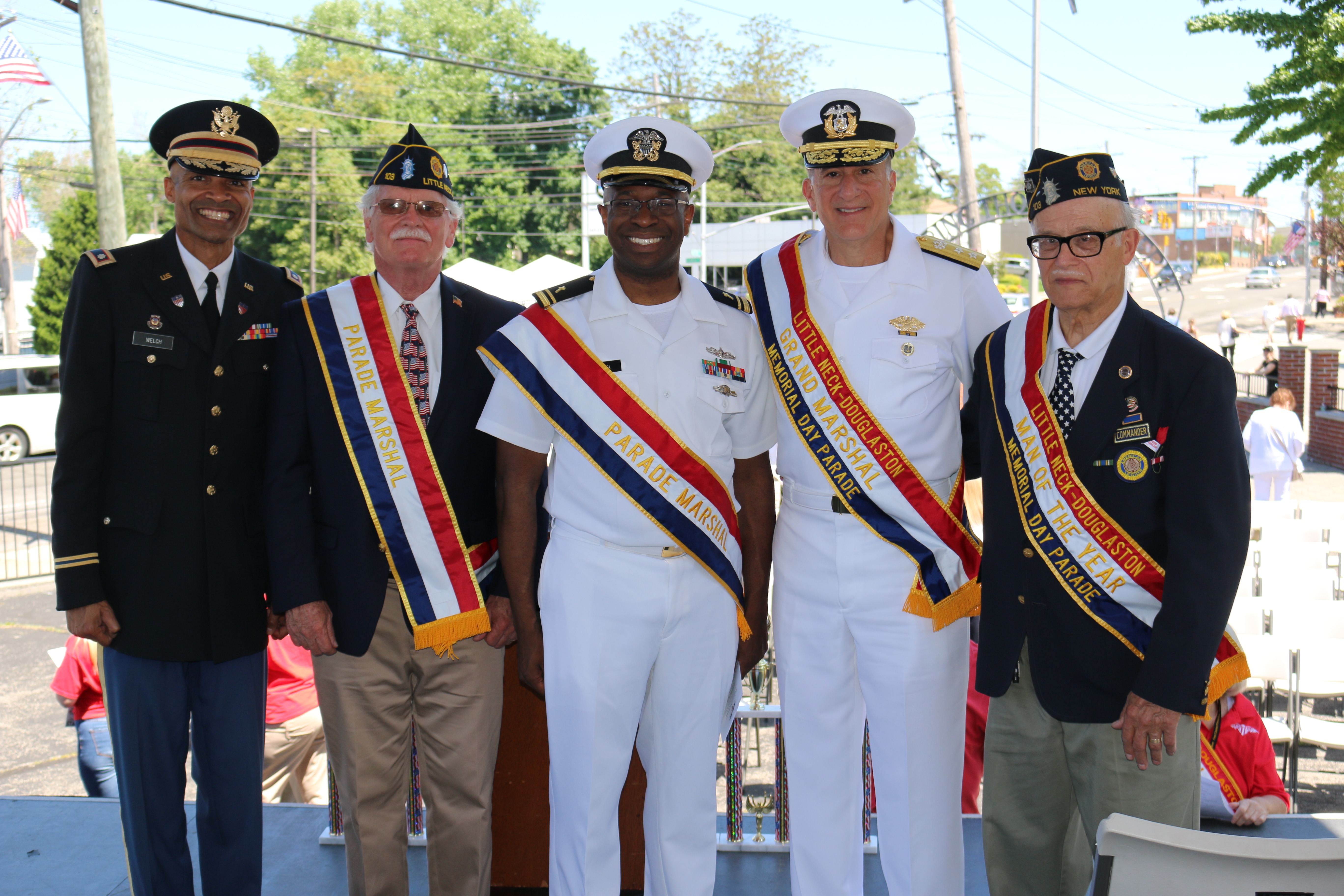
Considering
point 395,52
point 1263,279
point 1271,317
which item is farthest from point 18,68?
point 1263,279

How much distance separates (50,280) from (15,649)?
68.6 ft

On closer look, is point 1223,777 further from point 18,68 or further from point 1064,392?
point 18,68

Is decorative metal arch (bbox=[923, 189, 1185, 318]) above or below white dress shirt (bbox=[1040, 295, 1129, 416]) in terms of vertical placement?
above

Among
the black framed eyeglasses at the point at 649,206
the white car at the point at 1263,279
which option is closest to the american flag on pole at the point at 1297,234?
the white car at the point at 1263,279

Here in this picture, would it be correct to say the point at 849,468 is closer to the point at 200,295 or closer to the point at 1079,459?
the point at 1079,459

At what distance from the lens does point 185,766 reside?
93.4 inches

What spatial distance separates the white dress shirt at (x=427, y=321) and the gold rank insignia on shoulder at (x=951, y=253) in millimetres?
1143

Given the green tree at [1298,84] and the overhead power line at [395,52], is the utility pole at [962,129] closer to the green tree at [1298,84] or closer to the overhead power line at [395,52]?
the overhead power line at [395,52]

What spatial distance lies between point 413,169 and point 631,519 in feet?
3.13

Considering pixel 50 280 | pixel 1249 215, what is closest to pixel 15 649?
pixel 50 280

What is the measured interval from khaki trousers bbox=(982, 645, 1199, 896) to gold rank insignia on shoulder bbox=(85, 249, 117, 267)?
7.01ft

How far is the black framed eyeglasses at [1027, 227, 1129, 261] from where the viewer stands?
1952mm

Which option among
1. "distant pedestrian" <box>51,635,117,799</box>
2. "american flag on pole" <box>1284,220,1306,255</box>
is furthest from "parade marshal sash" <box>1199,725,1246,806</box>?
"american flag on pole" <box>1284,220,1306,255</box>

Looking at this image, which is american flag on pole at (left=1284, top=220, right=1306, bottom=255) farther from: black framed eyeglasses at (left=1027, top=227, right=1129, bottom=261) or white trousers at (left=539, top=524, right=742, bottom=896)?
white trousers at (left=539, top=524, right=742, bottom=896)
